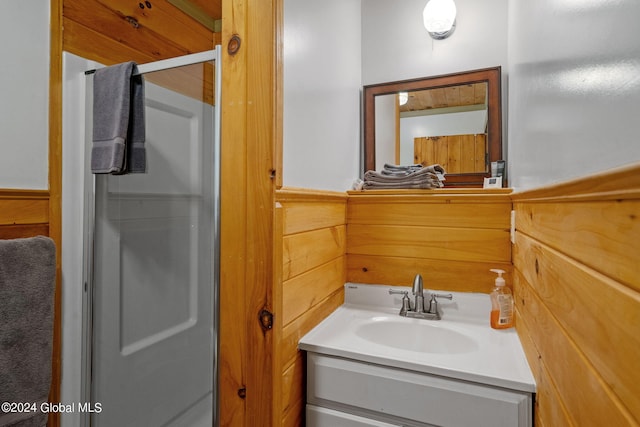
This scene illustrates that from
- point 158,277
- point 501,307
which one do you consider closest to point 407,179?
point 501,307

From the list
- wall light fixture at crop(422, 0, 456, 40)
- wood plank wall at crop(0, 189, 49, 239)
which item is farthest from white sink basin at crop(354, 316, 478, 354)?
wall light fixture at crop(422, 0, 456, 40)

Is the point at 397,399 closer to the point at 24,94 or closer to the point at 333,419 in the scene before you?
the point at 333,419

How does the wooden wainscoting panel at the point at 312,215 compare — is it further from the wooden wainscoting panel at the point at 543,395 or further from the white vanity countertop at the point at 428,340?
the wooden wainscoting panel at the point at 543,395

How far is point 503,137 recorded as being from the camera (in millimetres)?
1581

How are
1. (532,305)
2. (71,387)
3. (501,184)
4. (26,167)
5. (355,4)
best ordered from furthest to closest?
(355,4)
(501,184)
(71,387)
(26,167)
(532,305)

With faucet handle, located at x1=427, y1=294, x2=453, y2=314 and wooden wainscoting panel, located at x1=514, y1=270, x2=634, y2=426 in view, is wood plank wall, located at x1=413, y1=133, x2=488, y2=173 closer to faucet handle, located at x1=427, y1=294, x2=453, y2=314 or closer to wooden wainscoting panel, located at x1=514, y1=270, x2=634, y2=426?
faucet handle, located at x1=427, y1=294, x2=453, y2=314

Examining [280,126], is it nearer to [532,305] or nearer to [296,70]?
[296,70]

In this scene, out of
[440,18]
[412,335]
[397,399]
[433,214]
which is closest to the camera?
[397,399]

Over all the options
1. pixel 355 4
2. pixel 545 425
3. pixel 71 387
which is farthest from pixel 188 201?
pixel 545 425

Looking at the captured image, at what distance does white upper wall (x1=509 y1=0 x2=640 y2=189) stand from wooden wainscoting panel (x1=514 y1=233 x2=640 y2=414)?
0.49 ft

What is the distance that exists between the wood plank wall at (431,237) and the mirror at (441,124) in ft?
0.74

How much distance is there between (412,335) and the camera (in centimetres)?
138

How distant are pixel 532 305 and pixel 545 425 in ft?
0.95

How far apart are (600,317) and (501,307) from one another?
3.14ft
